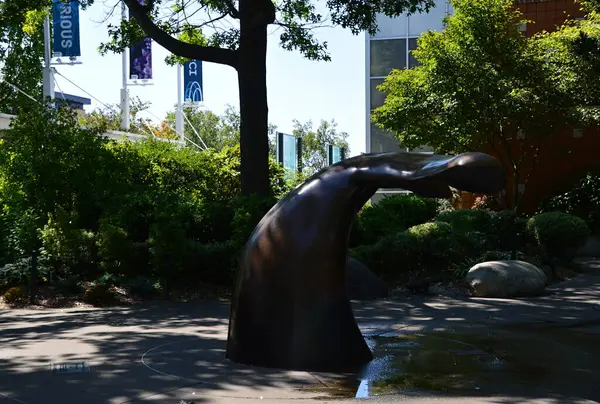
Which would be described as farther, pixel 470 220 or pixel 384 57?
pixel 384 57

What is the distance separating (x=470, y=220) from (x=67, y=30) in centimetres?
2118

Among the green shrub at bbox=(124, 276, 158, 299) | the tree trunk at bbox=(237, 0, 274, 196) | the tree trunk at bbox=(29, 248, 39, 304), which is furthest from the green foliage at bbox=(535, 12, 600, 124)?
the tree trunk at bbox=(29, 248, 39, 304)

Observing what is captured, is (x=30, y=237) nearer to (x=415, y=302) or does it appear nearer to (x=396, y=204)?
(x=415, y=302)

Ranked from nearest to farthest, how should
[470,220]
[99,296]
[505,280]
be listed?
[99,296] < [505,280] < [470,220]

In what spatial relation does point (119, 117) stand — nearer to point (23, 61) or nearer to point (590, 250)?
point (23, 61)

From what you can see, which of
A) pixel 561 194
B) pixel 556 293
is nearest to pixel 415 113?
pixel 561 194

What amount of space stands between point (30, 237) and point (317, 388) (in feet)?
27.4

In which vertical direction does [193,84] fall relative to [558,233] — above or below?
above

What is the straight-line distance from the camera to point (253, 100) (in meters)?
14.8

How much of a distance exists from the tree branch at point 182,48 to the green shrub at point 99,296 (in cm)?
563

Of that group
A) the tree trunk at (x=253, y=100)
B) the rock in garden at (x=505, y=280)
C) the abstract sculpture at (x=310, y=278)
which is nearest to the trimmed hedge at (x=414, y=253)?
the rock in garden at (x=505, y=280)

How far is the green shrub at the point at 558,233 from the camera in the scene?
48.5ft

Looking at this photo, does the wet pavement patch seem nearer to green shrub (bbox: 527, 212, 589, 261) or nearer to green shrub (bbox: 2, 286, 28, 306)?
green shrub (bbox: 2, 286, 28, 306)

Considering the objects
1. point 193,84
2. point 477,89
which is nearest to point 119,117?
point 193,84
